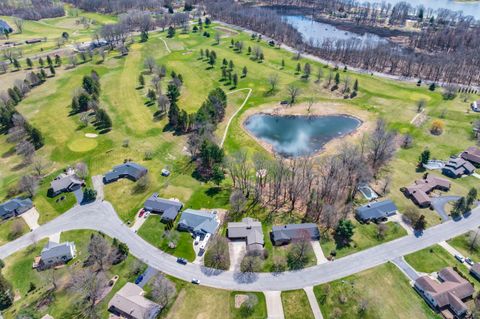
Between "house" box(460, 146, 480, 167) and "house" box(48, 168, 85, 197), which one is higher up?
"house" box(460, 146, 480, 167)

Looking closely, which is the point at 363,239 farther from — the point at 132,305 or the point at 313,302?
the point at 132,305

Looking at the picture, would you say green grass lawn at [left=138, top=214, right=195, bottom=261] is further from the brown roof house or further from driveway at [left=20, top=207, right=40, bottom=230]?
the brown roof house

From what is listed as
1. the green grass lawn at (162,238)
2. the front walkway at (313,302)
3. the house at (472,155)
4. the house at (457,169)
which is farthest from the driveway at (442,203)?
the green grass lawn at (162,238)

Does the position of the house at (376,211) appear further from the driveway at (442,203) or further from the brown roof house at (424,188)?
the driveway at (442,203)

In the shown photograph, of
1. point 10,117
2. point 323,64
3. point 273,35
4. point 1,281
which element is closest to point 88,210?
point 1,281

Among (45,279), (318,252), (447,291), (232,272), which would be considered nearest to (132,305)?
(232,272)

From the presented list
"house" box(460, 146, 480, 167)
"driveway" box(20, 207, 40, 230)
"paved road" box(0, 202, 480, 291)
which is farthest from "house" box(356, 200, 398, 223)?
"driveway" box(20, 207, 40, 230)
